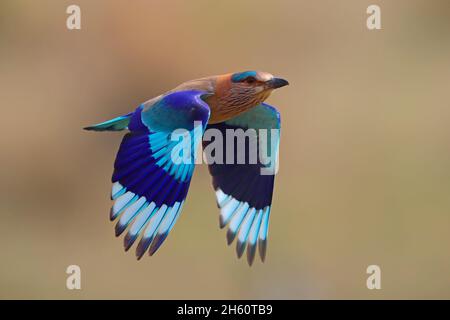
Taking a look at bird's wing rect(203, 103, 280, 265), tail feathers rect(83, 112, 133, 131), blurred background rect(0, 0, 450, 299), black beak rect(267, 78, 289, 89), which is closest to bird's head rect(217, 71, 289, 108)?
black beak rect(267, 78, 289, 89)

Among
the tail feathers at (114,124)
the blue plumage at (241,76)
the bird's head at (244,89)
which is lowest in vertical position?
the tail feathers at (114,124)

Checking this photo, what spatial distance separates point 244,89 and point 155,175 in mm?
548

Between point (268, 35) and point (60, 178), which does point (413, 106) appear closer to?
point (268, 35)

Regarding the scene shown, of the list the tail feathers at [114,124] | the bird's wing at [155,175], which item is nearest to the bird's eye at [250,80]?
the bird's wing at [155,175]

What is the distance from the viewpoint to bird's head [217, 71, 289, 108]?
3635mm

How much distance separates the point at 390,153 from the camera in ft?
20.1

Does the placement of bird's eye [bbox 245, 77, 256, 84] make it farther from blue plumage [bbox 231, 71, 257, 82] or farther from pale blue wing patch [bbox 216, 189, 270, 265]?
pale blue wing patch [bbox 216, 189, 270, 265]

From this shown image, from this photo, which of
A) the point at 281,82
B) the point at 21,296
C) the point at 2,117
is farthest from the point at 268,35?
the point at 281,82

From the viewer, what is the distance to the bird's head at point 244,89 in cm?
363

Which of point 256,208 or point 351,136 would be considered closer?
point 256,208

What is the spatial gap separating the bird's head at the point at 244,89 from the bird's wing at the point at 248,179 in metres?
0.18

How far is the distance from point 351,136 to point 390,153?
10.6 inches

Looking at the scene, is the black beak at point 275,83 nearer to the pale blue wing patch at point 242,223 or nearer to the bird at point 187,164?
the bird at point 187,164

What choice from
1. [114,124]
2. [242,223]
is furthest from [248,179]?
[114,124]
